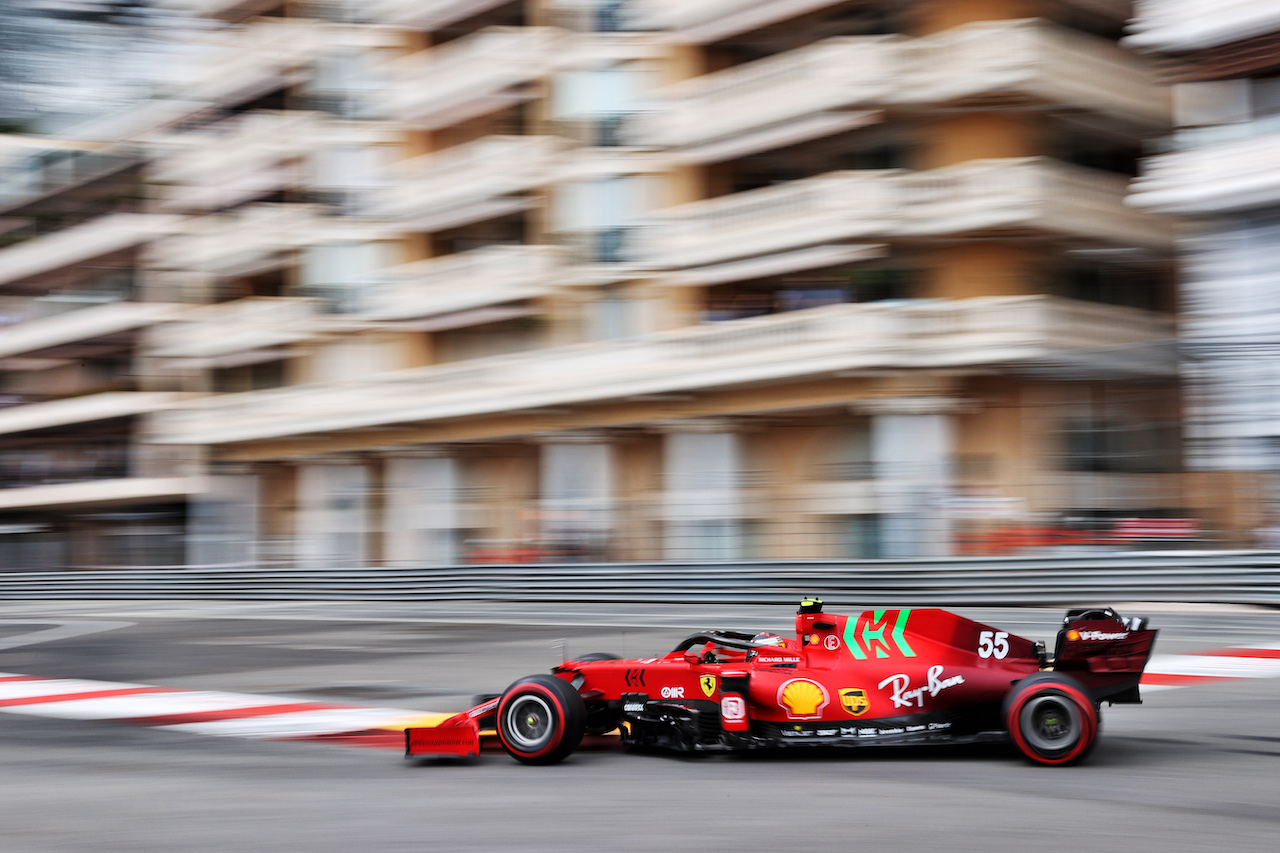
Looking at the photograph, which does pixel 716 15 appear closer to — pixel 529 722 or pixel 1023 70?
pixel 1023 70

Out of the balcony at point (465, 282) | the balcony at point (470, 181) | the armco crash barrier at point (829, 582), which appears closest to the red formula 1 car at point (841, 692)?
the armco crash barrier at point (829, 582)

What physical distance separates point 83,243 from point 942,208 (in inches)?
1179

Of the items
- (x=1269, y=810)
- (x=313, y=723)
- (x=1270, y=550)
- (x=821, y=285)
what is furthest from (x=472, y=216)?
(x=1269, y=810)

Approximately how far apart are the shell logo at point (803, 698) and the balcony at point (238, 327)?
85.7 ft

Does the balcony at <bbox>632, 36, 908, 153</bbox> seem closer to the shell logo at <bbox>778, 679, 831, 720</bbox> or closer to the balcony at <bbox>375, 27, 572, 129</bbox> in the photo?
the balcony at <bbox>375, 27, 572, 129</bbox>

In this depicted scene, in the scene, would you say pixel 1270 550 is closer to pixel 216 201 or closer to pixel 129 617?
pixel 129 617

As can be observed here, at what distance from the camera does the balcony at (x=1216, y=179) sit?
54.3 ft

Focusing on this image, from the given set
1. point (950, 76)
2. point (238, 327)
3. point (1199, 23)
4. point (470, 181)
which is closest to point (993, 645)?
point (1199, 23)

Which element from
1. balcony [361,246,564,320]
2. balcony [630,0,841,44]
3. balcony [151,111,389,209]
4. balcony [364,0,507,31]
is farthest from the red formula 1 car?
balcony [151,111,389,209]

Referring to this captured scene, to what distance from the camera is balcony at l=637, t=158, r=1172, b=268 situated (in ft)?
65.3

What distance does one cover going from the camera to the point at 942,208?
20.4 metres

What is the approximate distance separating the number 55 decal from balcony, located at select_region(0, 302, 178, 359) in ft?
112

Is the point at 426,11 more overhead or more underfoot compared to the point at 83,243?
more overhead

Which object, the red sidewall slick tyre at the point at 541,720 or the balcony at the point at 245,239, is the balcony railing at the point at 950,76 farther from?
the red sidewall slick tyre at the point at 541,720
